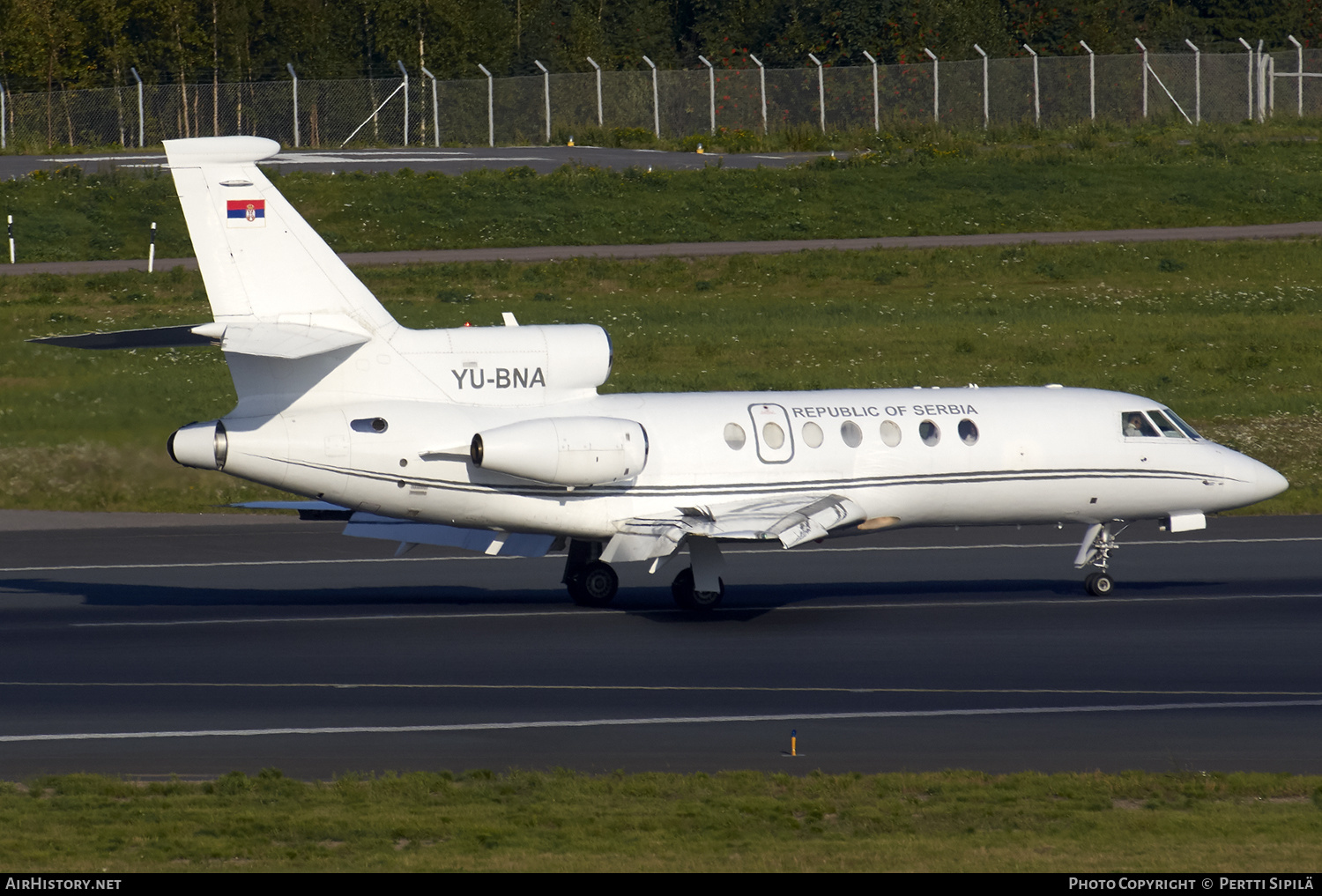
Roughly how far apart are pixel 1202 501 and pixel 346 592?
12.4 meters

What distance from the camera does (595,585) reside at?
2192cm

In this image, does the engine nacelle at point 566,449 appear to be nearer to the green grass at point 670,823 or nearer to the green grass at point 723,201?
the green grass at point 670,823

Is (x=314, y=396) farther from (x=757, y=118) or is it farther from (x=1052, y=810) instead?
(x=757, y=118)

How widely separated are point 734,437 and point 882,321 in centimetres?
2170

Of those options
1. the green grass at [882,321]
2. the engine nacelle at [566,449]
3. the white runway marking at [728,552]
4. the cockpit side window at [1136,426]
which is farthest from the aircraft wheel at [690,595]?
the green grass at [882,321]

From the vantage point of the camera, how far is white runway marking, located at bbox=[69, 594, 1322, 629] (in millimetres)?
20828

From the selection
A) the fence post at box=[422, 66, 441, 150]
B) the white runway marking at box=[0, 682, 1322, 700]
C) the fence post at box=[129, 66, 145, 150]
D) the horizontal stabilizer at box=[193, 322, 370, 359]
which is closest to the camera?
the white runway marking at box=[0, 682, 1322, 700]

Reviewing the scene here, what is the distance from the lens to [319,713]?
15.7 meters

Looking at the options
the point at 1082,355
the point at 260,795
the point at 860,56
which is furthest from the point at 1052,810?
the point at 860,56

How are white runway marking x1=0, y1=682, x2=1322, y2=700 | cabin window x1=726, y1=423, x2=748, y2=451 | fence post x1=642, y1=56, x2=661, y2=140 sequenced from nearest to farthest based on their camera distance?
white runway marking x1=0, y1=682, x2=1322, y2=700, cabin window x1=726, y1=423, x2=748, y2=451, fence post x1=642, y1=56, x2=661, y2=140

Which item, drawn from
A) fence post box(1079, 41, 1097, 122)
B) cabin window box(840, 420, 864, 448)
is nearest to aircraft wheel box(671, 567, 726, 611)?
cabin window box(840, 420, 864, 448)

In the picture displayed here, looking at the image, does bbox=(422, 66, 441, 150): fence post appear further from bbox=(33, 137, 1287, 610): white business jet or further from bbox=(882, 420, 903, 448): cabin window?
bbox=(882, 420, 903, 448): cabin window

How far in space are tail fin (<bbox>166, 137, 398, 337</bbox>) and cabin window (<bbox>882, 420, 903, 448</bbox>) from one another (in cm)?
749

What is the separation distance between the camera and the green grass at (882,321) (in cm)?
3462
